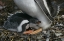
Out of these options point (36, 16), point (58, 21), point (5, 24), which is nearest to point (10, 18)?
point (5, 24)

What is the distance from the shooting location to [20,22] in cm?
387

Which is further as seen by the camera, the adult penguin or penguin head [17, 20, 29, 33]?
penguin head [17, 20, 29, 33]

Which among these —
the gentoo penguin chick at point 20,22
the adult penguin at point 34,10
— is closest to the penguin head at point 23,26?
the gentoo penguin chick at point 20,22

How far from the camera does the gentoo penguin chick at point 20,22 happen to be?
3.82m

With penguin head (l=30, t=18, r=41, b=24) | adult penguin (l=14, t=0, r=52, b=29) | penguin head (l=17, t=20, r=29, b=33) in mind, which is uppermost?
adult penguin (l=14, t=0, r=52, b=29)

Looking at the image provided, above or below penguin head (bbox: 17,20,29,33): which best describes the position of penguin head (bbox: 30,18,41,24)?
above

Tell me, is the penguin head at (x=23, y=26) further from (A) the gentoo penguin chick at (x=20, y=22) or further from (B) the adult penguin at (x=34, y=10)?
(B) the adult penguin at (x=34, y=10)

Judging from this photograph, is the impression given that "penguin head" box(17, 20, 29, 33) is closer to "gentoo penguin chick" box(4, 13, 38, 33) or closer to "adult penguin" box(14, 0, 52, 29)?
Answer: "gentoo penguin chick" box(4, 13, 38, 33)

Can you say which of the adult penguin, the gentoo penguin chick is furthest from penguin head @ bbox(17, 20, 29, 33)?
the adult penguin

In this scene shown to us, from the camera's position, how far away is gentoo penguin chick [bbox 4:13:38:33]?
3.82 meters

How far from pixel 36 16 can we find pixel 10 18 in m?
0.38

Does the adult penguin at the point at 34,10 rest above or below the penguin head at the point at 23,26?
above

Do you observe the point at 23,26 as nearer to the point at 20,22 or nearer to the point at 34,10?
the point at 20,22

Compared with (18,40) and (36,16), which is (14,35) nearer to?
(18,40)
